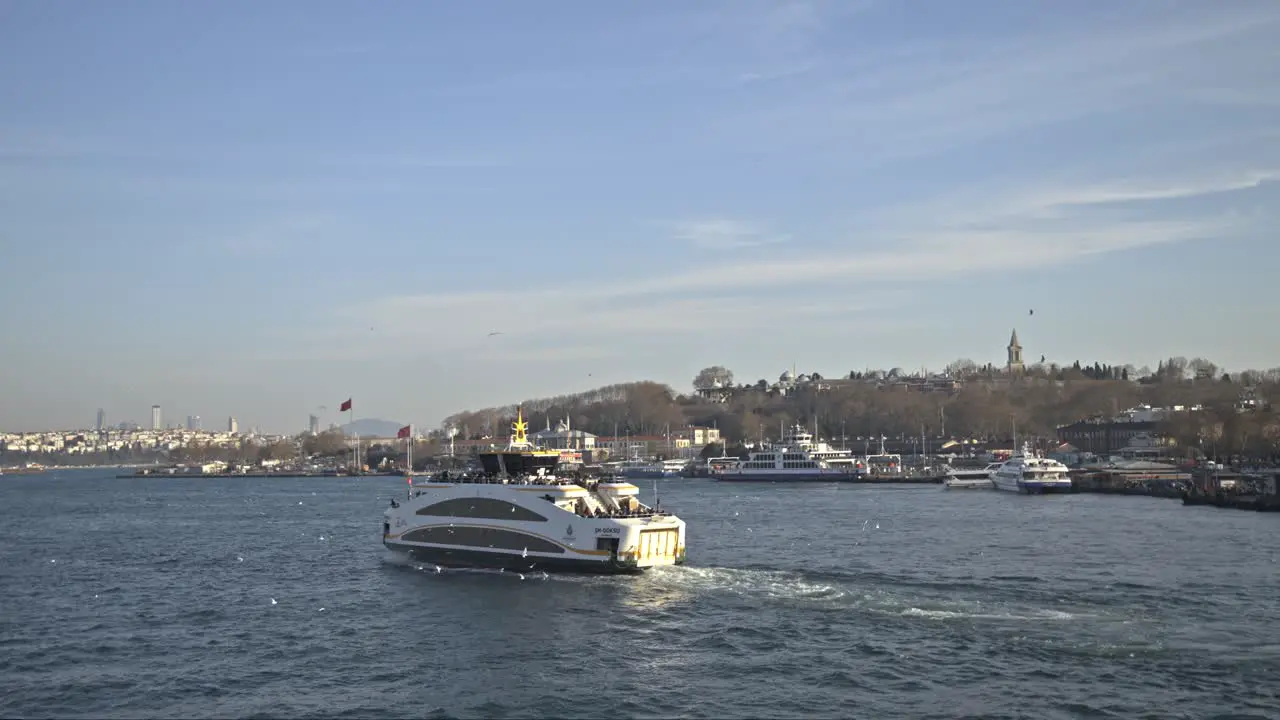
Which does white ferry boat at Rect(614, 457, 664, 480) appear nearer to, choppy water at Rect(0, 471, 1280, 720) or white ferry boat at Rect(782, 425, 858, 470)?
white ferry boat at Rect(782, 425, 858, 470)

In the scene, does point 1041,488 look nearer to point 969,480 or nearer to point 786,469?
point 969,480

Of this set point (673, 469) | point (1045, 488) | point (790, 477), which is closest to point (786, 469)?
point (790, 477)

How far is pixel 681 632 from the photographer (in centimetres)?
2528

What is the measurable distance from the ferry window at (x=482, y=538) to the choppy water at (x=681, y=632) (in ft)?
3.45

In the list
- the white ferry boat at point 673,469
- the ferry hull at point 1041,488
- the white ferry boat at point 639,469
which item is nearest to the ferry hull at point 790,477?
the white ferry boat at point 639,469

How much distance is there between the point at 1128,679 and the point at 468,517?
20890mm

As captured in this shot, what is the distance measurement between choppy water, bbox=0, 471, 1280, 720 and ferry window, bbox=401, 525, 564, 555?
41.4 inches

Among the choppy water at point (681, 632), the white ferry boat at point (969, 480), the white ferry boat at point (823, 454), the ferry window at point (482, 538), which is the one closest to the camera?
the choppy water at point (681, 632)

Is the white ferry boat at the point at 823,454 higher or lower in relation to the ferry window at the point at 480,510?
higher

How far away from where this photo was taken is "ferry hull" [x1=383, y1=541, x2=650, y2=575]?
108 feet

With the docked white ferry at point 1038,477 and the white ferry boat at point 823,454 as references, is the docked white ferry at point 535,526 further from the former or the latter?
the white ferry boat at point 823,454

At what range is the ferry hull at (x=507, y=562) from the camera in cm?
3284

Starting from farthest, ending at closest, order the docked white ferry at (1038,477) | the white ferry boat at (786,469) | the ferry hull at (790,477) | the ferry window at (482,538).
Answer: the white ferry boat at (786,469), the ferry hull at (790,477), the docked white ferry at (1038,477), the ferry window at (482,538)

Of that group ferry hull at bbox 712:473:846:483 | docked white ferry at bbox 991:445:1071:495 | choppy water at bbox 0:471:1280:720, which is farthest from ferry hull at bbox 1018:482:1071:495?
choppy water at bbox 0:471:1280:720
